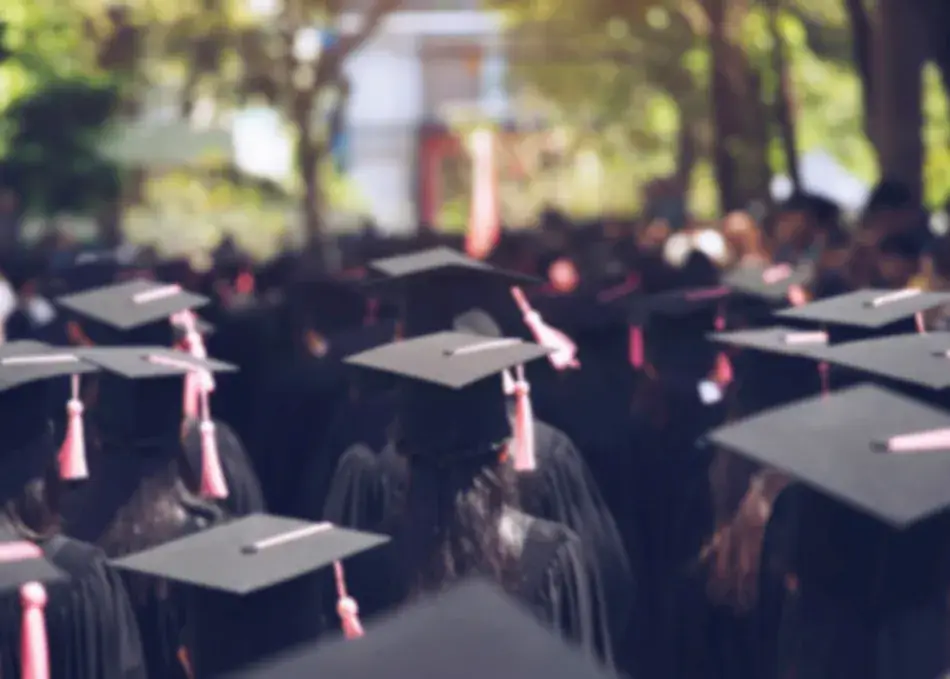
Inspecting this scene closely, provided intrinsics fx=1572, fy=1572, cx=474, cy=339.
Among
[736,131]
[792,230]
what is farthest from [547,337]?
[736,131]

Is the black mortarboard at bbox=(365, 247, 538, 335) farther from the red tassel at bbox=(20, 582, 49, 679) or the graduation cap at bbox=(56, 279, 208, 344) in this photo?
the red tassel at bbox=(20, 582, 49, 679)

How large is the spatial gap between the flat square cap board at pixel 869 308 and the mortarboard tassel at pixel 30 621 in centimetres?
229

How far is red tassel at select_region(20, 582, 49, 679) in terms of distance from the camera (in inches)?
125

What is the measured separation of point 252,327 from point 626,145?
25.0m

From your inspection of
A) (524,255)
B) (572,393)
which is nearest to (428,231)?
(524,255)

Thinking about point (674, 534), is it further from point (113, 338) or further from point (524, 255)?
point (524, 255)

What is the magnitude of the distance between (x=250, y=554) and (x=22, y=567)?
477 millimetres

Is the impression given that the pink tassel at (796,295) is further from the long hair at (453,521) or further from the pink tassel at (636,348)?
the long hair at (453,521)

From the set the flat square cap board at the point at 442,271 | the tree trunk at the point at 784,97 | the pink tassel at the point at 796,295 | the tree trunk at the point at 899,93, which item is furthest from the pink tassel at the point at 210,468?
the tree trunk at the point at 784,97

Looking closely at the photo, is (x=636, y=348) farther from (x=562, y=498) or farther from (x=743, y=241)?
(x=743, y=241)

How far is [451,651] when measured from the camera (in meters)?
2.23

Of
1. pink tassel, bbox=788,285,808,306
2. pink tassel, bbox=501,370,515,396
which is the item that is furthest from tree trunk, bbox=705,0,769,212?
pink tassel, bbox=501,370,515,396

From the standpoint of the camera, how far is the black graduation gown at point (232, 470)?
4.34m

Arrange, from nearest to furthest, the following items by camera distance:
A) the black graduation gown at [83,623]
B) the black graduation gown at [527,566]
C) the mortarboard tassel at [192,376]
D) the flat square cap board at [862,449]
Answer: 1. the flat square cap board at [862,449]
2. the black graduation gown at [83,623]
3. the black graduation gown at [527,566]
4. the mortarboard tassel at [192,376]
